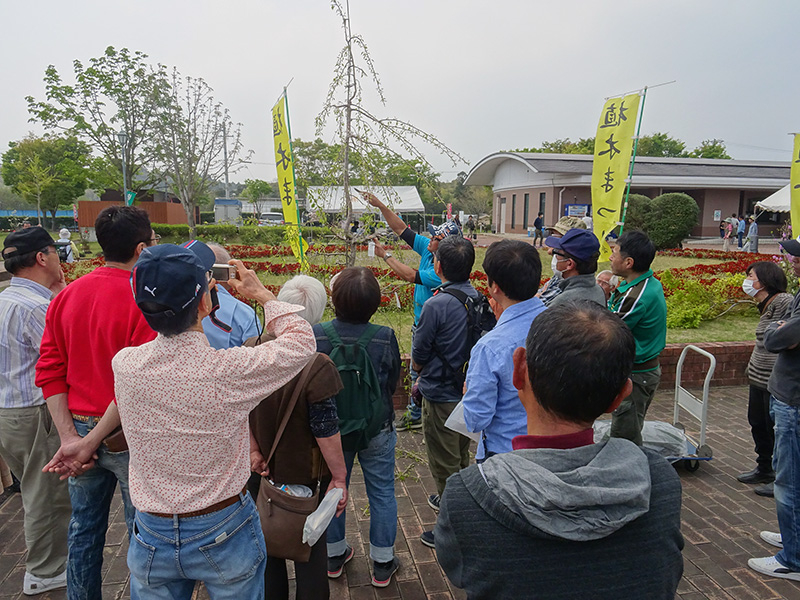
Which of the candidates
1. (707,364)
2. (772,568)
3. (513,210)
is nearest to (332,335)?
(772,568)

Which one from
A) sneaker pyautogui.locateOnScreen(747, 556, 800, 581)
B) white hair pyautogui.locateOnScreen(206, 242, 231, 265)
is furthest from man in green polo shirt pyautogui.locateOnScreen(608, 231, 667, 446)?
white hair pyautogui.locateOnScreen(206, 242, 231, 265)

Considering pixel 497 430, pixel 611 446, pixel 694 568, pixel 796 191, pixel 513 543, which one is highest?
pixel 796 191

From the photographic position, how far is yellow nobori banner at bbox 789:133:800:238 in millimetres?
6015

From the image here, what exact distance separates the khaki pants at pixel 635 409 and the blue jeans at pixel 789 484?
2.61ft

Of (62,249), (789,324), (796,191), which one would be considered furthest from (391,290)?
(62,249)

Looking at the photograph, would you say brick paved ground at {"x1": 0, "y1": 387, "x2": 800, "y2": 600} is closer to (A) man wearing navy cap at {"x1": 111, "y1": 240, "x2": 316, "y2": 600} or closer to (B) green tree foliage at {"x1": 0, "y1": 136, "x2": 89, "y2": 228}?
(A) man wearing navy cap at {"x1": 111, "y1": 240, "x2": 316, "y2": 600}

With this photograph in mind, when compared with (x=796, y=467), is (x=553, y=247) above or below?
above

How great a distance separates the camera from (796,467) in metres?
2.98

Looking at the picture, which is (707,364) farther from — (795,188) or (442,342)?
(442,342)

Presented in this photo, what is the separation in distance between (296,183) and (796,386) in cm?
404

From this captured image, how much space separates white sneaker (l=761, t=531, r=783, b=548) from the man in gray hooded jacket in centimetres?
296

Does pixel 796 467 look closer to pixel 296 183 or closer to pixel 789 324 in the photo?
pixel 789 324

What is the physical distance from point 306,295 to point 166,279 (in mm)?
1174

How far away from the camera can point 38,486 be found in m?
2.84
